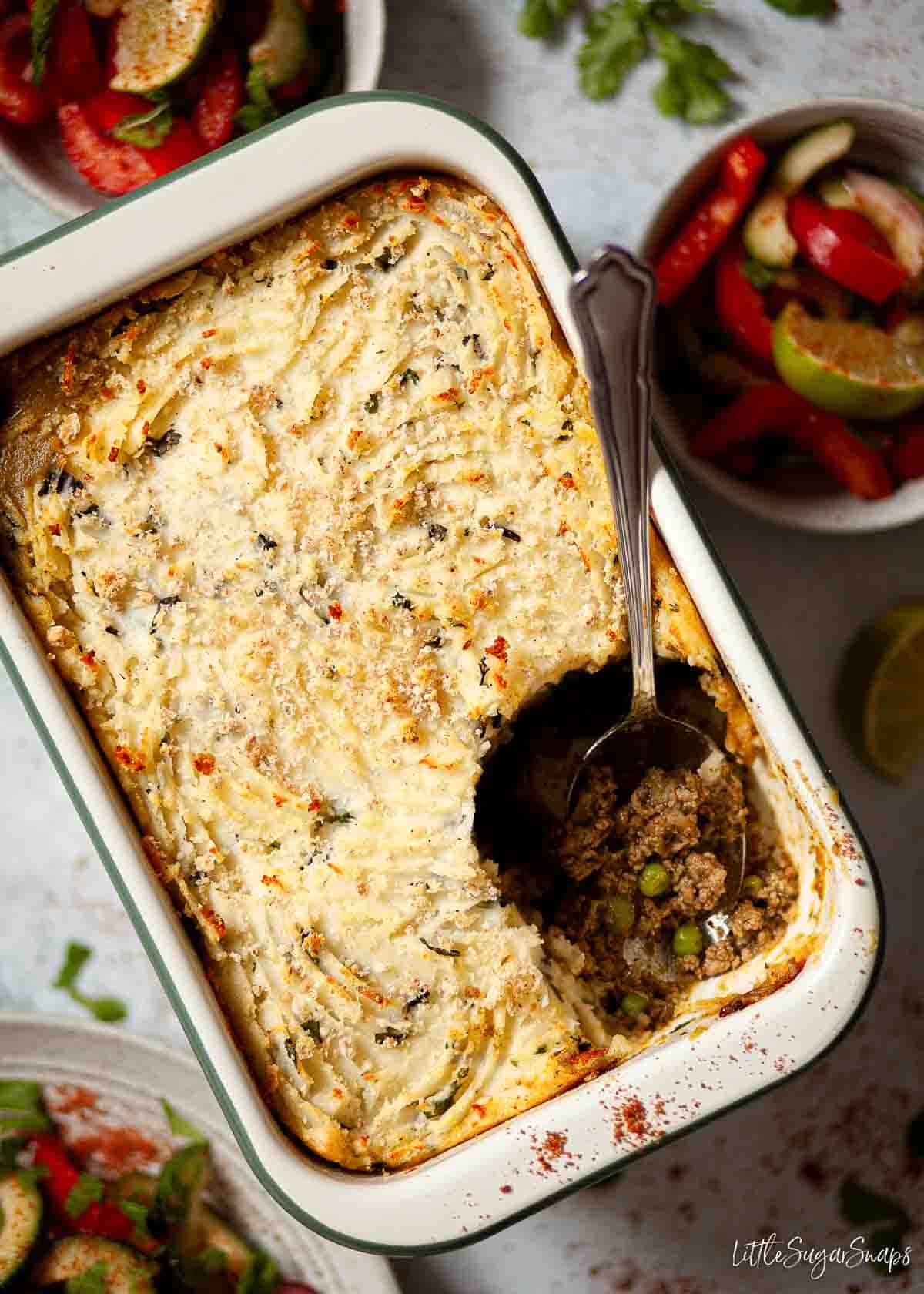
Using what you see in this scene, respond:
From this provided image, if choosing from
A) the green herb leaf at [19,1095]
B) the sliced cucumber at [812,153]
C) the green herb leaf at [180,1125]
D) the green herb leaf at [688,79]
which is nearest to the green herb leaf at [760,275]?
the sliced cucumber at [812,153]

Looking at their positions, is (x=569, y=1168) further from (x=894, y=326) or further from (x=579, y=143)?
(x=579, y=143)

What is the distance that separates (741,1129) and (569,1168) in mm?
883

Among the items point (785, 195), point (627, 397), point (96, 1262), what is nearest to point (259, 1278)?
point (96, 1262)

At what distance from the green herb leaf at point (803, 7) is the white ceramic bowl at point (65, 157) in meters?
0.73

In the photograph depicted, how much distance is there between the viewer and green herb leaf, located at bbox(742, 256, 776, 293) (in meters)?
2.26

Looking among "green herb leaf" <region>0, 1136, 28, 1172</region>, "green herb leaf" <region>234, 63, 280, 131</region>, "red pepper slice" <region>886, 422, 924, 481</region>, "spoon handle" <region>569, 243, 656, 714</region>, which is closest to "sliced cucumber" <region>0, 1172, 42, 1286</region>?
"green herb leaf" <region>0, 1136, 28, 1172</region>

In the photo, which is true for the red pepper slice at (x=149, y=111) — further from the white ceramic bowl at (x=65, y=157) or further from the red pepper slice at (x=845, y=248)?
the red pepper slice at (x=845, y=248)

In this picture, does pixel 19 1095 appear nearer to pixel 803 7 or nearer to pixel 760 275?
pixel 760 275

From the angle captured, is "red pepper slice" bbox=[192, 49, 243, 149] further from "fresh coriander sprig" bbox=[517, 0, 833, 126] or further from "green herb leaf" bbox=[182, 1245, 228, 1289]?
"green herb leaf" bbox=[182, 1245, 228, 1289]

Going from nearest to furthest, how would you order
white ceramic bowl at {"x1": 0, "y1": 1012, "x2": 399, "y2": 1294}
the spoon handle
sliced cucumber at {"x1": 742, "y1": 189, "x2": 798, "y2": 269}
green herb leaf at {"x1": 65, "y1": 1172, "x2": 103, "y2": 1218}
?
the spoon handle
sliced cucumber at {"x1": 742, "y1": 189, "x2": 798, "y2": 269}
white ceramic bowl at {"x1": 0, "y1": 1012, "x2": 399, "y2": 1294}
green herb leaf at {"x1": 65, "y1": 1172, "x2": 103, "y2": 1218}

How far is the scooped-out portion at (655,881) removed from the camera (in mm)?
1914

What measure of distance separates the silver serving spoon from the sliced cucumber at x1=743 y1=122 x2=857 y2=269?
1.80 ft

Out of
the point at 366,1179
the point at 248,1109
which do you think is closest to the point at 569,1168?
the point at 366,1179

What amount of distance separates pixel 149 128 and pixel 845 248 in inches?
48.5
